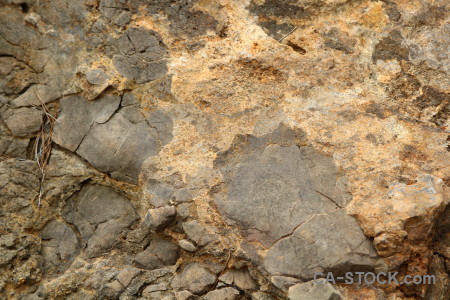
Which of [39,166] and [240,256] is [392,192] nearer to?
[240,256]

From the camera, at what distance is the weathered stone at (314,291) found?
6.74 feet

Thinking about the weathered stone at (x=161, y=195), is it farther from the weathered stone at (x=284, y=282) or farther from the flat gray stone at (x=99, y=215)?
the weathered stone at (x=284, y=282)

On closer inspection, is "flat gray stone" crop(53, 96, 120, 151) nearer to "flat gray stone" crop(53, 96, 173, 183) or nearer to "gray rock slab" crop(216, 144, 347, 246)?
"flat gray stone" crop(53, 96, 173, 183)

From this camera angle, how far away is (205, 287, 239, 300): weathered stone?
2209 mm

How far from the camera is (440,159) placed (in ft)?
7.43

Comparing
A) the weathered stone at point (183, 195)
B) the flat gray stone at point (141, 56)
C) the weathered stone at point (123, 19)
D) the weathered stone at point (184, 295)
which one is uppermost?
the weathered stone at point (123, 19)

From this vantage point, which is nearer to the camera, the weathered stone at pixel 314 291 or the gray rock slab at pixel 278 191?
the weathered stone at pixel 314 291

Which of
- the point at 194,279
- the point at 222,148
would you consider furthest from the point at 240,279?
the point at 222,148

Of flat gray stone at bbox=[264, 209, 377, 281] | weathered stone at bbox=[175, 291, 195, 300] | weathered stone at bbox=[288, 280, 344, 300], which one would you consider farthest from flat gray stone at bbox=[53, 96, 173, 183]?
weathered stone at bbox=[288, 280, 344, 300]

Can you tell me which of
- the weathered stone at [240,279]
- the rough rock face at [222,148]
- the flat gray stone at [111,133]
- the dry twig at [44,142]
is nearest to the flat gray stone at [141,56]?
the rough rock face at [222,148]

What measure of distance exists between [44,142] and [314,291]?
1.47 meters

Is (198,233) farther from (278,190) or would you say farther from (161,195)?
(278,190)

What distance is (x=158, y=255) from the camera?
238cm

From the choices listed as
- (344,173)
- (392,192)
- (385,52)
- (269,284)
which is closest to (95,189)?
(269,284)
